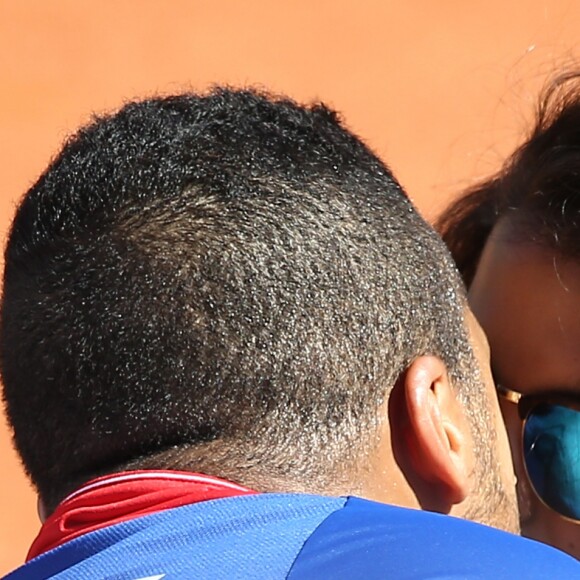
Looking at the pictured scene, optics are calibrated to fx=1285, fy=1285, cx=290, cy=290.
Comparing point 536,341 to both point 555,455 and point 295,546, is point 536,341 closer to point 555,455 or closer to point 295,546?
point 555,455

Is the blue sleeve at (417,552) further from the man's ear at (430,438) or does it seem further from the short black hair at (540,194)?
the short black hair at (540,194)

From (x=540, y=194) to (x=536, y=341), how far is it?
355 millimetres

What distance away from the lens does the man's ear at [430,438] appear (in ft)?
6.40

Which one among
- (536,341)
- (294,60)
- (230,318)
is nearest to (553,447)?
(536,341)

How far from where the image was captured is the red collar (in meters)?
1.67

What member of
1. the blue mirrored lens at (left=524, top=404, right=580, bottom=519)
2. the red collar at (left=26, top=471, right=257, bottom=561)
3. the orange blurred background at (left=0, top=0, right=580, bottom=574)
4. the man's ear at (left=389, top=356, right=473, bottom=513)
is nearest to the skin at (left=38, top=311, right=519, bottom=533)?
the man's ear at (left=389, top=356, right=473, bottom=513)

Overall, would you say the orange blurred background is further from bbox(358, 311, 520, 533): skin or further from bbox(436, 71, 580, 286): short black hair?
bbox(358, 311, 520, 533): skin

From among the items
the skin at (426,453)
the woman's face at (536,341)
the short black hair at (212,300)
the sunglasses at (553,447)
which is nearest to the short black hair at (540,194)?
the woman's face at (536,341)

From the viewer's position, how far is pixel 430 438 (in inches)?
76.7

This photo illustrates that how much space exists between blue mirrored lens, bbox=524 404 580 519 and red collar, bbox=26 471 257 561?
37.7 inches

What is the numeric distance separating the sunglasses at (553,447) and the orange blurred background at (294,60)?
599 cm

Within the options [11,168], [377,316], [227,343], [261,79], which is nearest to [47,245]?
[227,343]

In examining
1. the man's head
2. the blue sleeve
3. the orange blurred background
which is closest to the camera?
the blue sleeve

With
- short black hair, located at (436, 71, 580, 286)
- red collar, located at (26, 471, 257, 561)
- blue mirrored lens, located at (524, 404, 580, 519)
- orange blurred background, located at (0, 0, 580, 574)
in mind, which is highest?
orange blurred background, located at (0, 0, 580, 574)
